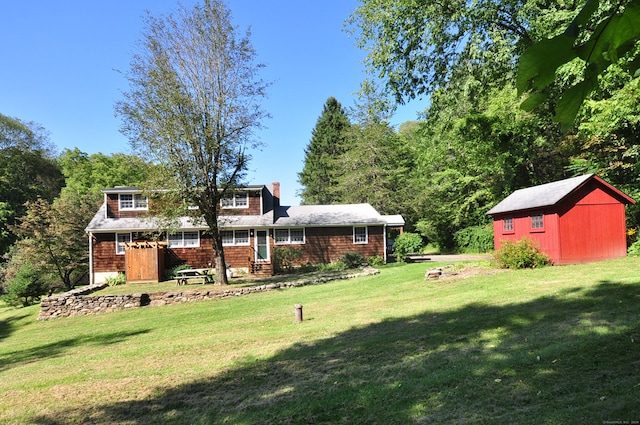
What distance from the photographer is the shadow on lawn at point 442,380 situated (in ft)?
13.1

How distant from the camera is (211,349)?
817 cm

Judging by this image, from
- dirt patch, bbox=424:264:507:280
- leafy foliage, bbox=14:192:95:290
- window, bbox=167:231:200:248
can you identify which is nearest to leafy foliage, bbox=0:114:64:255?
leafy foliage, bbox=14:192:95:290

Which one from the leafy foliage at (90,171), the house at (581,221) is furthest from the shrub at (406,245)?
the leafy foliage at (90,171)

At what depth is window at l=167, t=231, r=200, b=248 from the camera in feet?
84.2

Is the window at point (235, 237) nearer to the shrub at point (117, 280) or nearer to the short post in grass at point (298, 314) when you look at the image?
the shrub at point (117, 280)

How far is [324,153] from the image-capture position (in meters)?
54.2

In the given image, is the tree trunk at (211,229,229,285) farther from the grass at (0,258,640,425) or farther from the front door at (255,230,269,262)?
the grass at (0,258,640,425)

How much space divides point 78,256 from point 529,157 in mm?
32159

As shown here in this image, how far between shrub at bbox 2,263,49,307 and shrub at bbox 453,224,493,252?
29.5 meters

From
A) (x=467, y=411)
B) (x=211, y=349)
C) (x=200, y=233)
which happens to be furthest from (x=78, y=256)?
(x=467, y=411)

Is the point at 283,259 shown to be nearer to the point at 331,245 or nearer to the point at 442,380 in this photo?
the point at 331,245

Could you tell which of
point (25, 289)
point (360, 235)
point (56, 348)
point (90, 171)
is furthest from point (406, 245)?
point (90, 171)

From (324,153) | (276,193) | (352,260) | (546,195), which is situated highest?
(324,153)

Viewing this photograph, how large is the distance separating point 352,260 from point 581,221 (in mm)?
12874
